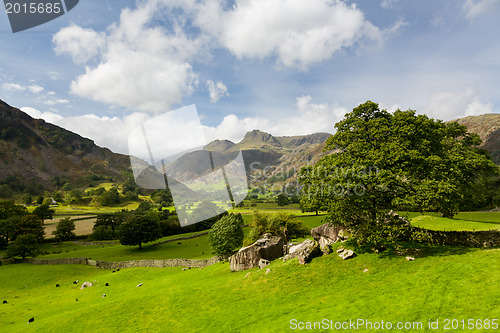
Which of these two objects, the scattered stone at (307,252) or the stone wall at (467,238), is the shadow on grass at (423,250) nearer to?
the stone wall at (467,238)

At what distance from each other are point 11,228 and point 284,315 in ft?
346

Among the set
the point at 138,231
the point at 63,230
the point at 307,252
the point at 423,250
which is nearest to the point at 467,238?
the point at 423,250

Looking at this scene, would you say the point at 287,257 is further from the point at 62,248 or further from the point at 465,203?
the point at 62,248

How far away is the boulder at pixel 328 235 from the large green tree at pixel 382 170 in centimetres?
448

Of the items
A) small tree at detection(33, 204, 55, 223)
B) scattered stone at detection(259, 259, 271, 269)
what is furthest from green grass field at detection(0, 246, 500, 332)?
small tree at detection(33, 204, 55, 223)

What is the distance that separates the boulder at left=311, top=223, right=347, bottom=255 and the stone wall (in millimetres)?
9775

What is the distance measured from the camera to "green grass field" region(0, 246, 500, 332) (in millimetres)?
16328

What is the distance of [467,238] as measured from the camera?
82.1ft

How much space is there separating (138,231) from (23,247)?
2917 centimetres

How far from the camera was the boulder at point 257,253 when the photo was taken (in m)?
35.0

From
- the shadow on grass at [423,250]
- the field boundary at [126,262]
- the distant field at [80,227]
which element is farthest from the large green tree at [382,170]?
the distant field at [80,227]

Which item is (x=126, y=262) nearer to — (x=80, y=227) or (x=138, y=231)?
(x=138, y=231)

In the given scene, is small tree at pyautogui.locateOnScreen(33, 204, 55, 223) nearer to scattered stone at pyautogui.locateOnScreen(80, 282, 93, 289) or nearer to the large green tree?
scattered stone at pyautogui.locateOnScreen(80, 282, 93, 289)

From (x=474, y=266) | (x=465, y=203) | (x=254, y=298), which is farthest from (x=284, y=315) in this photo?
(x=465, y=203)
